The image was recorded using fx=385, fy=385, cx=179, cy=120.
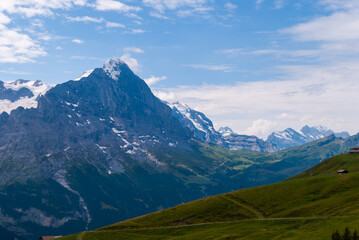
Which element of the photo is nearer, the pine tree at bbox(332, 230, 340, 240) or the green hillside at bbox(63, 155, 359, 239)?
the pine tree at bbox(332, 230, 340, 240)

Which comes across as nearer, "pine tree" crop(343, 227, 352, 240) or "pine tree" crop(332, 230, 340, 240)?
"pine tree" crop(343, 227, 352, 240)

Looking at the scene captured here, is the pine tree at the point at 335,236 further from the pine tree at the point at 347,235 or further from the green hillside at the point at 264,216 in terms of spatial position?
the green hillside at the point at 264,216

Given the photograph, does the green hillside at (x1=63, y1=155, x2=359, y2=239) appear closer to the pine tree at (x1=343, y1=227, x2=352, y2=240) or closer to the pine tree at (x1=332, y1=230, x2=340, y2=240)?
the pine tree at (x1=332, y1=230, x2=340, y2=240)

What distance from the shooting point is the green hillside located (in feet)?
403

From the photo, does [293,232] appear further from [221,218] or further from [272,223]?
[221,218]

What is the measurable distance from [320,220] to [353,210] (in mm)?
13045

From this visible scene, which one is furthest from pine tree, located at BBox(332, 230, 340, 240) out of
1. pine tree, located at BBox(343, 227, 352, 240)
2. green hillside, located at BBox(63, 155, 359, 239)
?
green hillside, located at BBox(63, 155, 359, 239)

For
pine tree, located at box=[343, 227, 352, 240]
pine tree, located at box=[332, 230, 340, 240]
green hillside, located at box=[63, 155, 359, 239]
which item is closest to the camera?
pine tree, located at box=[343, 227, 352, 240]

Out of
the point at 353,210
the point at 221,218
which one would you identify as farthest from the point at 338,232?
the point at 221,218

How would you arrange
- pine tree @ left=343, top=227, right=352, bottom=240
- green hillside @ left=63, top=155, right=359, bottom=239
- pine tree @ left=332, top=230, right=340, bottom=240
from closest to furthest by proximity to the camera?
pine tree @ left=343, top=227, right=352, bottom=240 < pine tree @ left=332, top=230, right=340, bottom=240 < green hillside @ left=63, top=155, right=359, bottom=239

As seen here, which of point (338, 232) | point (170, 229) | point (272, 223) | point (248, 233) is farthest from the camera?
point (170, 229)

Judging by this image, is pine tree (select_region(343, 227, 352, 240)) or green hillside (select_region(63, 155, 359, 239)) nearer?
pine tree (select_region(343, 227, 352, 240))

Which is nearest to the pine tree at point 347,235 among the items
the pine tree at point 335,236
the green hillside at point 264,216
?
the pine tree at point 335,236

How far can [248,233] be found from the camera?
128 metres
